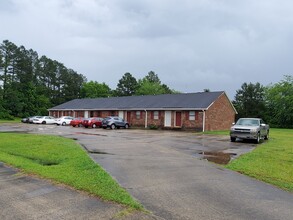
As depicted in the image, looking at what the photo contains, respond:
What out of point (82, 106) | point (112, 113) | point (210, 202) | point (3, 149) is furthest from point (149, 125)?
point (210, 202)

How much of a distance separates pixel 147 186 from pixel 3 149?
10.0 m

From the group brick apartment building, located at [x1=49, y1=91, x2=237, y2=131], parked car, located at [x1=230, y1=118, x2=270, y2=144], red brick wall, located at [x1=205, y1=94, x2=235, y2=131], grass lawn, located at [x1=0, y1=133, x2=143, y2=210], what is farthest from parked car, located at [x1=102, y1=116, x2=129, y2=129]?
grass lawn, located at [x1=0, y1=133, x2=143, y2=210]

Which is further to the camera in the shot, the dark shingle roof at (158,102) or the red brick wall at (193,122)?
the dark shingle roof at (158,102)

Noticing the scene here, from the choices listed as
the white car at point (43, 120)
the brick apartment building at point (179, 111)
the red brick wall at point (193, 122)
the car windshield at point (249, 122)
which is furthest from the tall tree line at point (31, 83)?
the car windshield at point (249, 122)

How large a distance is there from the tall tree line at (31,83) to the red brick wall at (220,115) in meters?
49.0

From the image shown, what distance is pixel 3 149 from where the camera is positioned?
15.0m

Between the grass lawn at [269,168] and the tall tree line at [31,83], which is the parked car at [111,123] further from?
the tall tree line at [31,83]

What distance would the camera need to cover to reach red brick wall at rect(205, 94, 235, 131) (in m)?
37.1

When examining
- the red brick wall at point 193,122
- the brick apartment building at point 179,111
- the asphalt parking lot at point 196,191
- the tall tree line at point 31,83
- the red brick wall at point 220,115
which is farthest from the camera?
the tall tree line at point 31,83

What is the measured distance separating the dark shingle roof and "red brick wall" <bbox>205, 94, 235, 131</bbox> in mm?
792

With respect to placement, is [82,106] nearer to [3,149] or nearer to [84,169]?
[3,149]

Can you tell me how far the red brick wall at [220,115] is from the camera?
37.1 meters

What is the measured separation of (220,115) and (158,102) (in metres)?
8.93

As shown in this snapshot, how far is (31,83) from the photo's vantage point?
8306 cm
